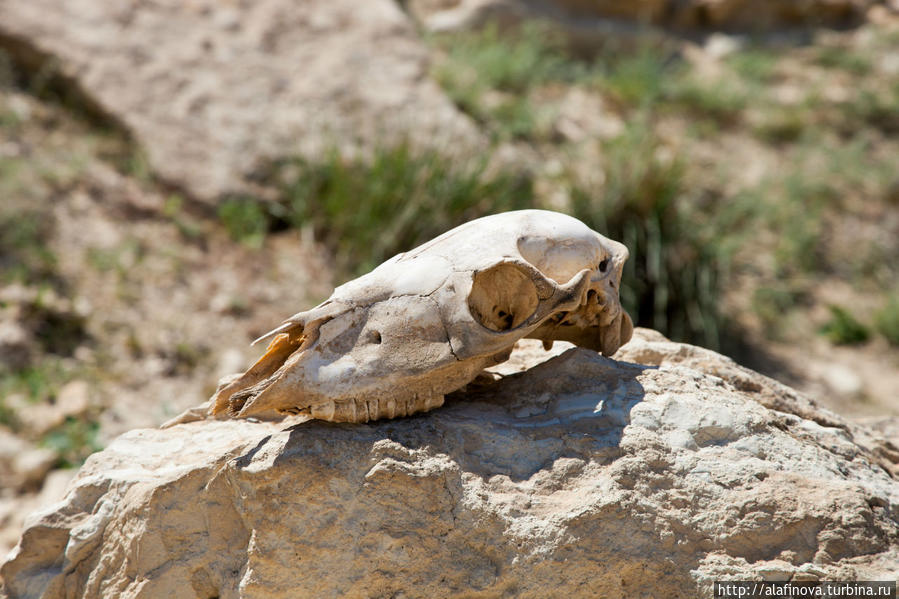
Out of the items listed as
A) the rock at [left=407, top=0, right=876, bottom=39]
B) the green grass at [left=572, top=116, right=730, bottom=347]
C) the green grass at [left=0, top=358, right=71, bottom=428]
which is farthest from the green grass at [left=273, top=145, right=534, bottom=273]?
the rock at [left=407, top=0, right=876, bottom=39]

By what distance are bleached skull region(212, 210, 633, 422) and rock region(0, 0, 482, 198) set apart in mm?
2983

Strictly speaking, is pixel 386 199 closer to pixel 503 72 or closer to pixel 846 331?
pixel 503 72

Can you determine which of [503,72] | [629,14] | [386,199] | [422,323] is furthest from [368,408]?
[629,14]

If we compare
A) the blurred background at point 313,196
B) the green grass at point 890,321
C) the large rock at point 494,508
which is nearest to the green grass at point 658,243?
the blurred background at point 313,196

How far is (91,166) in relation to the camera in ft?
16.2

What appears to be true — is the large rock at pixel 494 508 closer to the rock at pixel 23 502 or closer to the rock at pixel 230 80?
the rock at pixel 23 502

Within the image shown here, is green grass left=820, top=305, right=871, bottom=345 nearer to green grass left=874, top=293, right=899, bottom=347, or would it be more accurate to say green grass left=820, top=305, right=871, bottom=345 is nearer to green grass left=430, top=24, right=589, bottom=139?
green grass left=874, top=293, right=899, bottom=347

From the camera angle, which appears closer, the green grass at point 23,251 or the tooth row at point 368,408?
the tooth row at point 368,408

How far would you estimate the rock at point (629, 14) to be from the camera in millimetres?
7555

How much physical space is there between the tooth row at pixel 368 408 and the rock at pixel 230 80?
3.16m

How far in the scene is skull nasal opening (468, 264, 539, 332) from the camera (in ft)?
6.42

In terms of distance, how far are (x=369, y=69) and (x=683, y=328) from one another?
Answer: 274 centimetres

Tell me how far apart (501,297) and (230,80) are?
3.95 meters

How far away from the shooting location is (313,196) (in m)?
4.89
